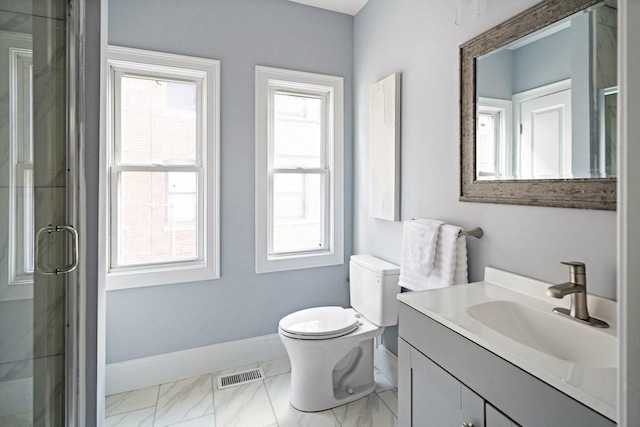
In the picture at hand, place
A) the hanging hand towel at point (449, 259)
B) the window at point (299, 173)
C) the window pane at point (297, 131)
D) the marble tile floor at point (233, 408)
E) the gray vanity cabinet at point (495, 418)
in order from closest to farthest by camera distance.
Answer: the gray vanity cabinet at point (495, 418) < the hanging hand towel at point (449, 259) < the marble tile floor at point (233, 408) < the window at point (299, 173) < the window pane at point (297, 131)

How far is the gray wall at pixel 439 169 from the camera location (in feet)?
3.46

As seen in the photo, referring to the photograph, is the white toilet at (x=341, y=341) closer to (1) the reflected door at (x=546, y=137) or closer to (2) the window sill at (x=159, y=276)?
(2) the window sill at (x=159, y=276)

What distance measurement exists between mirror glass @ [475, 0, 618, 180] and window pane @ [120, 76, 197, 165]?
1739mm

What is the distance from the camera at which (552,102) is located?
1114mm

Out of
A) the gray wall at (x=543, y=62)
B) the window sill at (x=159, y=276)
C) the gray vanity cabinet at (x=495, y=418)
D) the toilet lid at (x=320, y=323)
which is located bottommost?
the toilet lid at (x=320, y=323)

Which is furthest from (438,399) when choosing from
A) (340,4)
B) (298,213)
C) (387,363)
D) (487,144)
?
(340,4)

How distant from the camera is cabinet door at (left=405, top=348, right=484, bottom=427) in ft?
2.86

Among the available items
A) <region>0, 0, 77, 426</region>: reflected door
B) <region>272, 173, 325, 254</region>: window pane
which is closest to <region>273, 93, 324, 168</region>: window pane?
<region>272, 173, 325, 254</region>: window pane

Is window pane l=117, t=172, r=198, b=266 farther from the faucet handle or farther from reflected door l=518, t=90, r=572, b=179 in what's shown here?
the faucet handle

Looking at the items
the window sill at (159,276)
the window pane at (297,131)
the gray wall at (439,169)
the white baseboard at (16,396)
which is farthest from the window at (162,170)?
the gray wall at (439,169)

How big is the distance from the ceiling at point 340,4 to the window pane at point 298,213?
4.04ft

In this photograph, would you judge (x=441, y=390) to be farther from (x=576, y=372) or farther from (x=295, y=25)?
(x=295, y=25)

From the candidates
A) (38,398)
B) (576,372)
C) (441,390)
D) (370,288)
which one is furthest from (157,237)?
(576,372)

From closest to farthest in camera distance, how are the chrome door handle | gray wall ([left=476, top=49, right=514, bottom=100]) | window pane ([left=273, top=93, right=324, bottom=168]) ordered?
the chrome door handle
gray wall ([left=476, top=49, right=514, bottom=100])
window pane ([left=273, top=93, right=324, bottom=168])
